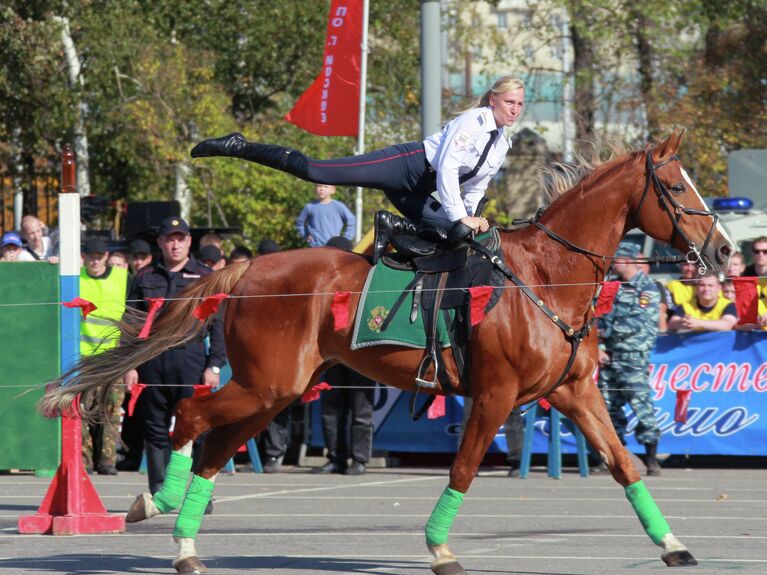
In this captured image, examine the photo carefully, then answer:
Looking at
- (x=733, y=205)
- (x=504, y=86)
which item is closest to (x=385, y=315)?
(x=504, y=86)

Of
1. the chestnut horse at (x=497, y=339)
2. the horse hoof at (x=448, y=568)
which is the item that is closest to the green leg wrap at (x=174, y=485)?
the chestnut horse at (x=497, y=339)

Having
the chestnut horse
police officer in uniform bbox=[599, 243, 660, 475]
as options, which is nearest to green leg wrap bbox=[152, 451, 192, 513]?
the chestnut horse

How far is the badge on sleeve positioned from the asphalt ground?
7.74 ft

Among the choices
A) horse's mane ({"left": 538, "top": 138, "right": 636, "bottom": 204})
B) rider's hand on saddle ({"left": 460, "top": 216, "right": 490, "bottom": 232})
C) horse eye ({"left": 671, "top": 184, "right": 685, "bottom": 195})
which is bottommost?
rider's hand on saddle ({"left": 460, "top": 216, "right": 490, "bottom": 232})

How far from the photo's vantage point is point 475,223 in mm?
8312

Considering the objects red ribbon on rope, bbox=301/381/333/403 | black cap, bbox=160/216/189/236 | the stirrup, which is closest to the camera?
the stirrup

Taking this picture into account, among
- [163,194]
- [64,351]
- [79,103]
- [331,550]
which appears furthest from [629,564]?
[163,194]

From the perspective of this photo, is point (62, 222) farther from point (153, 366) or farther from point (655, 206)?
point (655, 206)

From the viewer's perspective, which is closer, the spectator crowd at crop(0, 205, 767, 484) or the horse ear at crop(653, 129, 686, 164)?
the horse ear at crop(653, 129, 686, 164)

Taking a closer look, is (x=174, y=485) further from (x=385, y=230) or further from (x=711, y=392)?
(x=711, y=392)

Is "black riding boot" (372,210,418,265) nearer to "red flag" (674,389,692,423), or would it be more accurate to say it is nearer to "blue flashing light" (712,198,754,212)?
"red flag" (674,389,692,423)

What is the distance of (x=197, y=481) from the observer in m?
8.59

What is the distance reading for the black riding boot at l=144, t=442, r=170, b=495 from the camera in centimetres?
1095

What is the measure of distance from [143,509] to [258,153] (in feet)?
7.46
